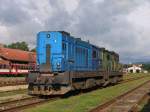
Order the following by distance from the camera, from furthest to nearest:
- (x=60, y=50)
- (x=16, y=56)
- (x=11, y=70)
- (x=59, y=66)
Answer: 1. (x=16, y=56)
2. (x=11, y=70)
3. (x=60, y=50)
4. (x=59, y=66)

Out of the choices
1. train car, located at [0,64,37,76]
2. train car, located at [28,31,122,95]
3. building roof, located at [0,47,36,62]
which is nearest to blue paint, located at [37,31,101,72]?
train car, located at [28,31,122,95]

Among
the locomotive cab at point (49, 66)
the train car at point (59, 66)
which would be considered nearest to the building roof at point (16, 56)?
the train car at point (59, 66)

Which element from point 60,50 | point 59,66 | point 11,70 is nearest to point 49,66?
point 59,66

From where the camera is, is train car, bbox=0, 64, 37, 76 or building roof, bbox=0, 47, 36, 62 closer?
train car, bbox=0, 64, 37, 76

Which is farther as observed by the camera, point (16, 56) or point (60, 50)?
point (16, 56)

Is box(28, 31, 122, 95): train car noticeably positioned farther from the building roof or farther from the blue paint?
the building roof

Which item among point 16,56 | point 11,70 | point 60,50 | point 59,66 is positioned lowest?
point 59,66

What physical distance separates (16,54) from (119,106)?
5403 centimetres

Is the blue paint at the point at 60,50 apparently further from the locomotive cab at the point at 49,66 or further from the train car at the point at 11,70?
the train car at the point at 11,70

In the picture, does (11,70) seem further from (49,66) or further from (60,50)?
(60,50)

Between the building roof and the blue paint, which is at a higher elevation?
the building roof

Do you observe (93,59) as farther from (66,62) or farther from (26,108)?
(26,108)

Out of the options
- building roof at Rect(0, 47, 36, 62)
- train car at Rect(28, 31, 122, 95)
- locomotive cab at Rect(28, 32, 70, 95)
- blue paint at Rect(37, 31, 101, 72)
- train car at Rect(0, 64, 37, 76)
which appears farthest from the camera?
building roof at Rect(0, 47, 36, 62)

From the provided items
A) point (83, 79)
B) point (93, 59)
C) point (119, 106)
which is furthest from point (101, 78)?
point (119, 106)
